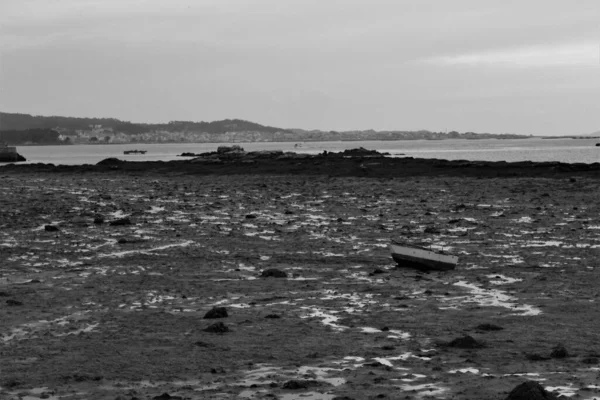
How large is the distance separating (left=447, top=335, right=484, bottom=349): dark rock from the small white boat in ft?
21.6

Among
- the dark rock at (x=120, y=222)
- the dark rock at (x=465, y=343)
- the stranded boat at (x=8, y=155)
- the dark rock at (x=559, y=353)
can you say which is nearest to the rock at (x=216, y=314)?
the dark rock at (x=465, y=343)

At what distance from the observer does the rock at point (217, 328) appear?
12.5 metres

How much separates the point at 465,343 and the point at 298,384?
2.71 m

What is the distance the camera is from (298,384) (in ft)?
31.9

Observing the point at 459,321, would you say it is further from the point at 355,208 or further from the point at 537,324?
the point at 355,208

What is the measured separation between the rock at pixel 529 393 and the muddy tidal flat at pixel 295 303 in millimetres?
417

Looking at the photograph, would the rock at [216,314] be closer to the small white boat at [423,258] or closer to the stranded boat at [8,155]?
the small white boat at [423,258]

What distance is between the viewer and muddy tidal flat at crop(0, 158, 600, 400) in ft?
33.1

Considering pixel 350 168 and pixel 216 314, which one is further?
pixel 350 168

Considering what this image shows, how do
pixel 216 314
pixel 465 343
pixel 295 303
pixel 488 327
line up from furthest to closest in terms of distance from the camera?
pixel 295 303
pixel 216 314
pixel 488 327
pixel 465 343

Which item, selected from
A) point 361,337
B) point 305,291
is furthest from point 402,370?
point 305,291

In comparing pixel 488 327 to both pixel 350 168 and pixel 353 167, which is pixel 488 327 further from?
pixel 353 167

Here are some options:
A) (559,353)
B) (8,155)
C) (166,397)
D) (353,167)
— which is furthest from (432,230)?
(8,155)

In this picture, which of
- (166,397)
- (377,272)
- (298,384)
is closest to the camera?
(166,397)
